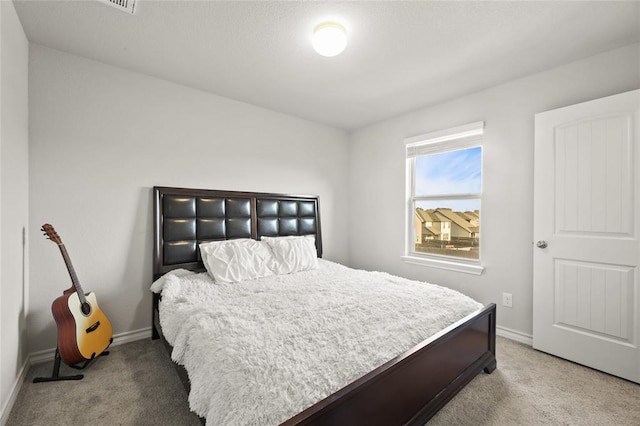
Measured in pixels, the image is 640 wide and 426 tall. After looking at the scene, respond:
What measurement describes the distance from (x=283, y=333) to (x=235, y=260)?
1288mm

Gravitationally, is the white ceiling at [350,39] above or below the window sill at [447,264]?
above

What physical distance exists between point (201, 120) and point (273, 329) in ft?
7.77

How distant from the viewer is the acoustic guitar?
6.20 ft

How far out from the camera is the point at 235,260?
8.45ft

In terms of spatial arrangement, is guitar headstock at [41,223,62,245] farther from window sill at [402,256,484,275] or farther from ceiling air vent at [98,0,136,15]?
window sill at [402,256,484,275]

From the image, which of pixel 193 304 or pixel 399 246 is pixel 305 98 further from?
pixel 193 304

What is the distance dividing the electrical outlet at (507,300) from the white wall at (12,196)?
3750mm

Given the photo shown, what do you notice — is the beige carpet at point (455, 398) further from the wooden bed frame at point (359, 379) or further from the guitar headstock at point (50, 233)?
the guitar headstock at point (50, 233)

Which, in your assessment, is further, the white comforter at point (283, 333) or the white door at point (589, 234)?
the white door at point (589, 234)

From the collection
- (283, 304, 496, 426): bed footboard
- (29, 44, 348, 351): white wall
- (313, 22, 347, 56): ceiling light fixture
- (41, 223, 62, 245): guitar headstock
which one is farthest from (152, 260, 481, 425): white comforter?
(313, 22, 347, 56): ceiling light fixture

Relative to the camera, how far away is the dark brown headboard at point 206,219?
2615mm

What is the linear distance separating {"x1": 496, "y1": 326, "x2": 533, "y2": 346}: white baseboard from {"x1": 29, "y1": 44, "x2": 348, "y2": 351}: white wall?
118 inches

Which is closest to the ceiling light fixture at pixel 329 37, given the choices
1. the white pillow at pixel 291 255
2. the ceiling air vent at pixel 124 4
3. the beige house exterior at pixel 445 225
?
the ceiling air vent at pixel 124 4

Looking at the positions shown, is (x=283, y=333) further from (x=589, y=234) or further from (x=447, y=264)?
(x=589, y=234)
